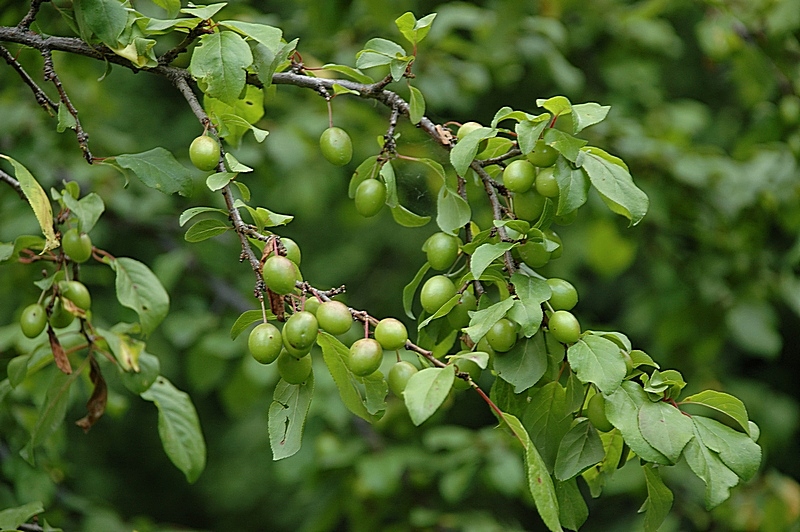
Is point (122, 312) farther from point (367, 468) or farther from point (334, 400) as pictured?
point (367, 468)

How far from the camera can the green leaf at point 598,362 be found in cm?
71

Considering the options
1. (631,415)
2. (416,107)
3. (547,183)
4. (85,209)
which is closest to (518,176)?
(547,183)

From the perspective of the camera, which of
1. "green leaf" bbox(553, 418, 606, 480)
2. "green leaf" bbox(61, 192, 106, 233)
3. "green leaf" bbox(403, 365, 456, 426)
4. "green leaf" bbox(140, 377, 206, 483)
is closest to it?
"green leaf" bbox(403, 365, 456, 426)

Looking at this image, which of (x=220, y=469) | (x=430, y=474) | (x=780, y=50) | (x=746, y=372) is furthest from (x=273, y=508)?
(x=780, y=50)

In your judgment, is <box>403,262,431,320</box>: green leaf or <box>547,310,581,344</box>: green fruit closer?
<box>547,310,581,344</box>: green fruit

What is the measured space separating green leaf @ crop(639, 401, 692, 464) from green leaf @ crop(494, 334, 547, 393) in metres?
0.10

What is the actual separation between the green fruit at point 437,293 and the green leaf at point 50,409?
522 mm

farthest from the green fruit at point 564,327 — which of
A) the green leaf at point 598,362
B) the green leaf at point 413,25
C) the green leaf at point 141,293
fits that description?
the green leaf at point 141,293

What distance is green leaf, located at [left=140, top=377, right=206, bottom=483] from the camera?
1.20 metres

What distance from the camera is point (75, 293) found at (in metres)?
1.00

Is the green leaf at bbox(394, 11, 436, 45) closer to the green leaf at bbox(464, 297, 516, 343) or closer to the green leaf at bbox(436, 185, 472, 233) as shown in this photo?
the green leaf at bbox(436, 185, 472, 233)

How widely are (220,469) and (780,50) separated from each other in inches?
98.5

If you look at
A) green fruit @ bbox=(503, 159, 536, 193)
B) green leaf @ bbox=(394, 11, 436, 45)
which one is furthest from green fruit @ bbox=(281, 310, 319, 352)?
green leaf @ bbox=(394, 11, 436, 45)

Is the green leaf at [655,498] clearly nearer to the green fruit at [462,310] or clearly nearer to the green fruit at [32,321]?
the green fruit at [462,310]
